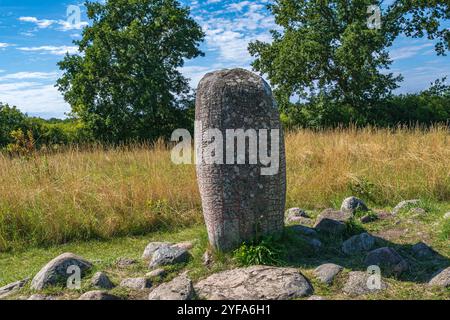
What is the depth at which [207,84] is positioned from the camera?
515 cm

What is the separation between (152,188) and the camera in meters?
8.24

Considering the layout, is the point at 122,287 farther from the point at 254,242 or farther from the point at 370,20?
the point at 370,20

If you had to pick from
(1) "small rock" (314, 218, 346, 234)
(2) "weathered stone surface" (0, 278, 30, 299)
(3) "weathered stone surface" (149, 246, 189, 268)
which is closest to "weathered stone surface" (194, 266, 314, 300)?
(3) "weathered stone surface" (149, 246, 189, 268)

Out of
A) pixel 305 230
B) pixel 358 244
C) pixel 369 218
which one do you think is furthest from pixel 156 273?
pixel 369 218

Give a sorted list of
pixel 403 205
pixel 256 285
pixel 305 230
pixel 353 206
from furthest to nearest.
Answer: pixel 403 205
pixel 353 206
pixel 305 230
pixel 256 285

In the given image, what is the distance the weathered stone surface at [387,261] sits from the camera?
4.88 m

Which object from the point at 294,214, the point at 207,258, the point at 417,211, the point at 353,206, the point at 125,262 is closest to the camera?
the point at 207,258

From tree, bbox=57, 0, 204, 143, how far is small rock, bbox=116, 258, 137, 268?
11.1 meters

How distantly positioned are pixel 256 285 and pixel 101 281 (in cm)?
155

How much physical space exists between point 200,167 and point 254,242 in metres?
0.98

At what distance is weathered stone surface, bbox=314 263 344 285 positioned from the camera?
4659 mm

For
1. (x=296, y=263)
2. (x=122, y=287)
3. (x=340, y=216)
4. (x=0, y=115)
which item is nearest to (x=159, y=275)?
(x=122, y=287)

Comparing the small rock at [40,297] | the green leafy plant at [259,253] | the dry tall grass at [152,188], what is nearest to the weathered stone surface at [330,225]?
the green leafy plant at [259,253]

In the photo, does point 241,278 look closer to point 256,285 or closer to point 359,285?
point 256,285
